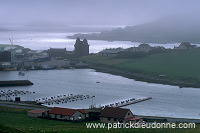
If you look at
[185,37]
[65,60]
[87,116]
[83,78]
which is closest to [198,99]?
[87,116]

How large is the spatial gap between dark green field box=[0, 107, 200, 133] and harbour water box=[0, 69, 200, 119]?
1.85m

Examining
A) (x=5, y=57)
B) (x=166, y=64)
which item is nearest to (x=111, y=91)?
(x=166, y=64)

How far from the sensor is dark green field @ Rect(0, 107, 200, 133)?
5.78m

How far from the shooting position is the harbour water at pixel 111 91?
9414mm

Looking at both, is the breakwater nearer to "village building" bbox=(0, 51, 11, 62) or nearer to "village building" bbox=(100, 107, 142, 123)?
"village building" bbox=(100, 107, 142, 123)

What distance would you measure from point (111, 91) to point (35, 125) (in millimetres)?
5134

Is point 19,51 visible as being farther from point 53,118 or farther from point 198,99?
point 53,118

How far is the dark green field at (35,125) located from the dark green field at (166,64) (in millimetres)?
6407

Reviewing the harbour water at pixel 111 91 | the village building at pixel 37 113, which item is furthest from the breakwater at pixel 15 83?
the village building at pixel 37 113

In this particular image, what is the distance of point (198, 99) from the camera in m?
10.6

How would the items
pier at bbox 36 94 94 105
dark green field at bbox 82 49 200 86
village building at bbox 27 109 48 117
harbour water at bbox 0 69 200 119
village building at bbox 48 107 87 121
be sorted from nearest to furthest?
village building at bbox 48 107 87 121
village building at bbox 27 109 48 117
harbour water at bbox 0 69 200 119
pier at bbox 36 94 94 105
dark green field at bbox 82 49 200 86

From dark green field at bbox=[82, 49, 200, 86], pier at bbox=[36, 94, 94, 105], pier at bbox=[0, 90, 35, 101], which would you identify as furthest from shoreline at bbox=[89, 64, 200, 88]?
pier at bbox=[0, 90, 35, 101]

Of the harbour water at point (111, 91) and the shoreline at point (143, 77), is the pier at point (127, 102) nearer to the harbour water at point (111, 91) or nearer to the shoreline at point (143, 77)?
the harbour water at point (111, 91)

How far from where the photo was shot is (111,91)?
11.8 metres
